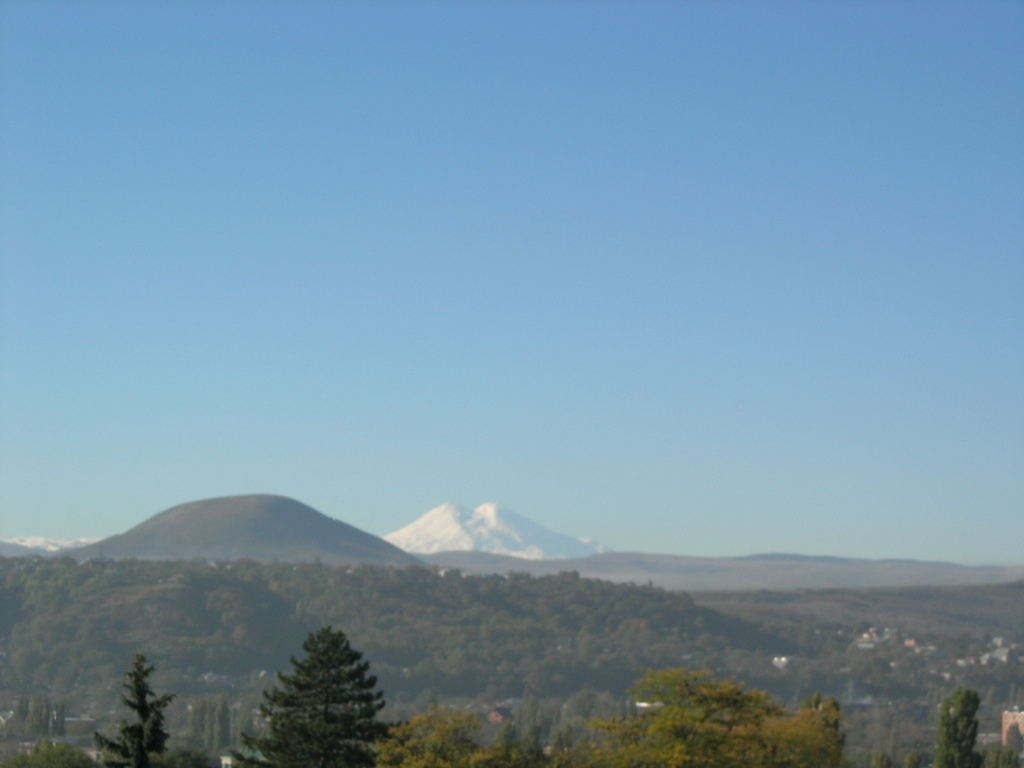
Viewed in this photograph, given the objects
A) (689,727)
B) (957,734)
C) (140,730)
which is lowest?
(957,734)

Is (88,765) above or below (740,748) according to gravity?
below

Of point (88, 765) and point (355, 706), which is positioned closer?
point (355, 706)

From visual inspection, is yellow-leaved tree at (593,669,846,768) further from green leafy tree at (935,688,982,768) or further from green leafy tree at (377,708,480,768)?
green leafy tree at (935,688,982,768)

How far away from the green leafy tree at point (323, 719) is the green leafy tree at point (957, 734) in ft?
175

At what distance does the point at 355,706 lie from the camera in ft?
215

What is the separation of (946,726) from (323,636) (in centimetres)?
5542

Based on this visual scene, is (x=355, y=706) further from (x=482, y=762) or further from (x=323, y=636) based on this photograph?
(x=482, y=762)

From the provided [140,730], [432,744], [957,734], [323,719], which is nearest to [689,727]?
[432,744]

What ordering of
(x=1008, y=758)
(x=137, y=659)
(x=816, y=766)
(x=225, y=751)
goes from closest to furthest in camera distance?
(x=137, y=659) < (x=816, y=766) < (x=1008, y=758) < (x=225, y=751)

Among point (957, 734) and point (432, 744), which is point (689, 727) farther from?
point (957, 734)

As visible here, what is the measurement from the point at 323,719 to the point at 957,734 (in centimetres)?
5672

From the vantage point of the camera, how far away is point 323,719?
63844 millimetres

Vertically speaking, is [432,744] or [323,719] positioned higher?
[323,719]

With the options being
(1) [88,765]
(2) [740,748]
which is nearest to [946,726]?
(2) [740,748]
